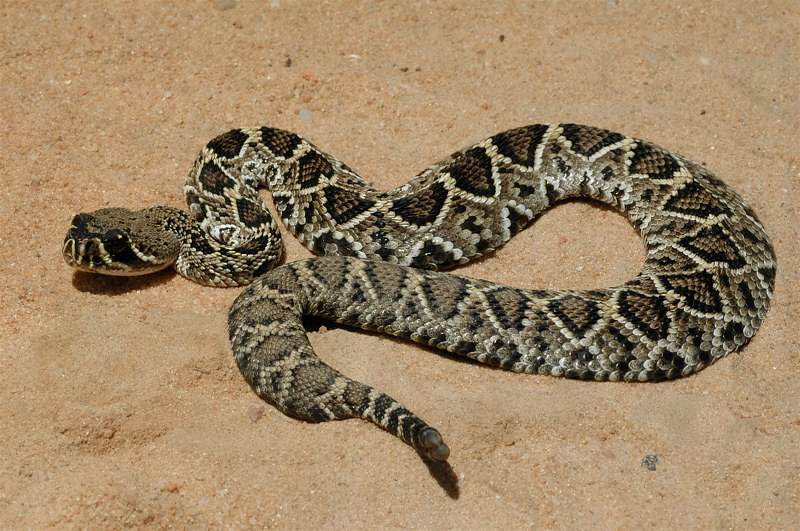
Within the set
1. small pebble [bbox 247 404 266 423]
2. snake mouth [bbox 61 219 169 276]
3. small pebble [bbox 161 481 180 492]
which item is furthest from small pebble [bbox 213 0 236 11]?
small pebble [bbox 161 481 180 492]

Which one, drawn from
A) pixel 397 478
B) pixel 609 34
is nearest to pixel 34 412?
pixel 397 478

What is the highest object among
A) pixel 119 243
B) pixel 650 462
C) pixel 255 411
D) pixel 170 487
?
pixel 119 243

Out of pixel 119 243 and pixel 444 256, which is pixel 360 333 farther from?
pixel 119 243

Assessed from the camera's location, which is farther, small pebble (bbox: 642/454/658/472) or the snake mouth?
the snake mouth

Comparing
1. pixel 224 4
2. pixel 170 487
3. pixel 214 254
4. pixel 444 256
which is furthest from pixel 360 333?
pixel 224 4

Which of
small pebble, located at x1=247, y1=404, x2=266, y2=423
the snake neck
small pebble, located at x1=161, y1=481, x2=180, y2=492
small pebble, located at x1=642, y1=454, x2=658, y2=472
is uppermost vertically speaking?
the snake neck

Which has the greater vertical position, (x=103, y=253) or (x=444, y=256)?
(x=444, y=256)

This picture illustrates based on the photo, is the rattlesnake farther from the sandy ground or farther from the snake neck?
the sandy ground

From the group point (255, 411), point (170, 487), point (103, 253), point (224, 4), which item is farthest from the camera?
point (224, 4)
